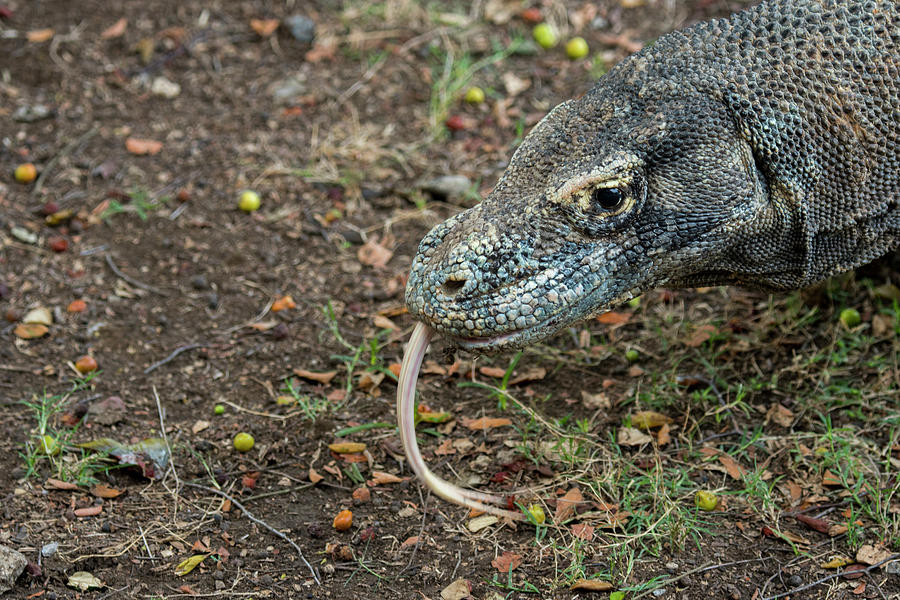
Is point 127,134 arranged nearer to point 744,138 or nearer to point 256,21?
point 256,21

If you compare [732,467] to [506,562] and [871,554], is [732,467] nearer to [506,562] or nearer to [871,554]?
[871,554]

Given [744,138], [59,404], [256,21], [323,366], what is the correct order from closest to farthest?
[744,138] < [59,404] < [323,366] < [256,21]

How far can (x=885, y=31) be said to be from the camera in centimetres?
396

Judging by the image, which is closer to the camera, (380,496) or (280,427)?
(380,496)

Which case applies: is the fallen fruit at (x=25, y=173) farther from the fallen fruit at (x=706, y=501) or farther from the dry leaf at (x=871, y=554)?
the dry leaf at (x=871, y=554)

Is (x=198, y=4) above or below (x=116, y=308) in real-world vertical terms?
above

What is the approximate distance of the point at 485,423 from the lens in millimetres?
4520

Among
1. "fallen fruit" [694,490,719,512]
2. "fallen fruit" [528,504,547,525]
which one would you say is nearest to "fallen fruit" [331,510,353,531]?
"fallen fruit" [528,504,547,525]

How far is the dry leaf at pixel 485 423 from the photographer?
4516mm

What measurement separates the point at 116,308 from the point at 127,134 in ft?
5.83

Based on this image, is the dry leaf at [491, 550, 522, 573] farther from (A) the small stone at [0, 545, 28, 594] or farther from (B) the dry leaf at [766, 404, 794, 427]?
(A) the small stone at [0, 545, 28, 594]

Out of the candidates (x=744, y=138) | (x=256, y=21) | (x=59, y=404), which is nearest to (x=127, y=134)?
(x=256, y=21)

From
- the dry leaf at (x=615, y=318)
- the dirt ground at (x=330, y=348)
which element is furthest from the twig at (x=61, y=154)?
the dry leaf at (x=615, y=318)

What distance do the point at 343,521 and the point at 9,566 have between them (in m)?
1.22
